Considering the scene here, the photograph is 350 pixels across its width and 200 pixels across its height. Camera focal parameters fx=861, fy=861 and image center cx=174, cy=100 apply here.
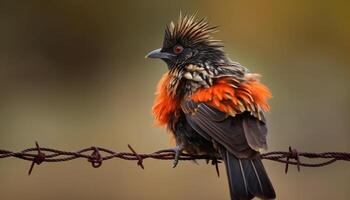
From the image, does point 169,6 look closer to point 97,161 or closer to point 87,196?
point 87,196

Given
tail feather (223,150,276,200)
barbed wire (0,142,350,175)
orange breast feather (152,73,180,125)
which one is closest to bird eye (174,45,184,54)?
orange breast feather (152,73,180,125)

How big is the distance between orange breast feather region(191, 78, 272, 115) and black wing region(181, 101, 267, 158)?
0.05 meters

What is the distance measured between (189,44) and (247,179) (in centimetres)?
188

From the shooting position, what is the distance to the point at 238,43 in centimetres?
1380

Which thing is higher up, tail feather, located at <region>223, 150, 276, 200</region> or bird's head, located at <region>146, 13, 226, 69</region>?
bird's head, located at <region>146, 13, 226, 69</region>

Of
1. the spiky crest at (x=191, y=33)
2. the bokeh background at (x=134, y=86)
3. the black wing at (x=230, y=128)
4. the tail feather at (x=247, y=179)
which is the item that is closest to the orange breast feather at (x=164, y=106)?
the black wing at (x=230, y=128)

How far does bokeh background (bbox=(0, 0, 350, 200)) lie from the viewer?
11.3 metres

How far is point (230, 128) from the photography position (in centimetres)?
616

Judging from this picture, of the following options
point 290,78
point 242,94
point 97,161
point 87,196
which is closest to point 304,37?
point 290,78

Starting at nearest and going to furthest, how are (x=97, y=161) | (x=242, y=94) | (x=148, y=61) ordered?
(x=97, y=161), (x=242, y=94), (x=148, y=61)

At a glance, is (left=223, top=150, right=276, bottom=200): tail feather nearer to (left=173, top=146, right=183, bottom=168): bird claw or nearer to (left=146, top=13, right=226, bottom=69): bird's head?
(left=173, top=146, right=183, bottom=168): bird claw

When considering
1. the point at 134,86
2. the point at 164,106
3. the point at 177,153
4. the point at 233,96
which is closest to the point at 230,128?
the point at 233,96

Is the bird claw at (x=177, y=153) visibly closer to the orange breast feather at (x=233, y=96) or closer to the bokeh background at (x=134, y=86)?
the orange breast feather at (x=233, y=96)

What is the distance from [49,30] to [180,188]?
5.06 metres
